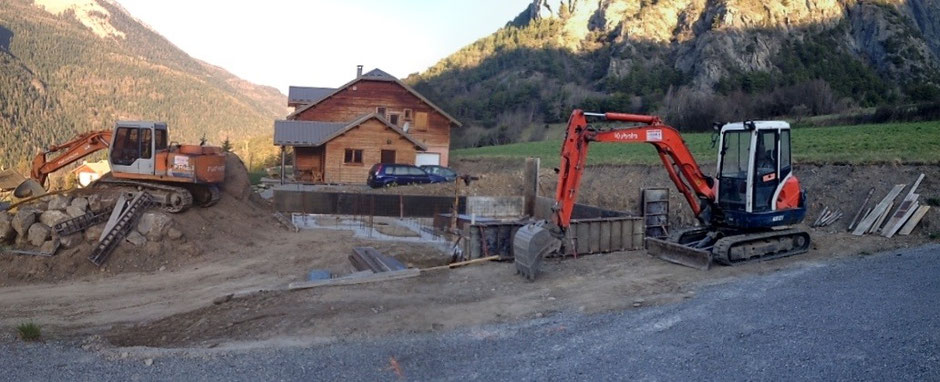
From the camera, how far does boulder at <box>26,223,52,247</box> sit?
1592 centimetres

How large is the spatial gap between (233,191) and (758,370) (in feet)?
58.2

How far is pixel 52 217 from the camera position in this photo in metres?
16.4

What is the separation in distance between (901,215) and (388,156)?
24.5 m

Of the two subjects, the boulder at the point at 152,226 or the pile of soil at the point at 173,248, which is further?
the boulder at the point at 152,226

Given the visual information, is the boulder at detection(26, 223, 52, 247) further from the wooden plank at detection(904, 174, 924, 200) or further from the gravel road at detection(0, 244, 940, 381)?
the wooden plank at detection(904, 174, 924, 200)

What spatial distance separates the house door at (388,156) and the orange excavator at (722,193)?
21855 millimetres

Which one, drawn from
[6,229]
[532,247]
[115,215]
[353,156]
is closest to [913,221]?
[532,247]

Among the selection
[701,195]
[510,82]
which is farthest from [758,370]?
[510,82]

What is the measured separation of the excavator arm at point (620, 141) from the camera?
1245cm

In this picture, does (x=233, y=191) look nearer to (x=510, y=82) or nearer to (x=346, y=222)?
(x=346, y=222)

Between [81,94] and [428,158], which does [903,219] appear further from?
[81,94]

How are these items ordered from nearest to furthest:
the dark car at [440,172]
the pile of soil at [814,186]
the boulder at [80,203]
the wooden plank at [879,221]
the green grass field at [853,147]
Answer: the wooden plank at [879,221], the boulder at [80,203], the pile of soil at [814,186], the green grass field at [853,147], the dark car at [440,172]

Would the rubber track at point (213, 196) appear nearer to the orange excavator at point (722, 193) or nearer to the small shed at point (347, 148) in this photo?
the orange excavator at point (722, 193)

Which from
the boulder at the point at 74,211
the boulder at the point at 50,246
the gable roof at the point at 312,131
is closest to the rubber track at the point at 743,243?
the boulder at the point at 50,246
